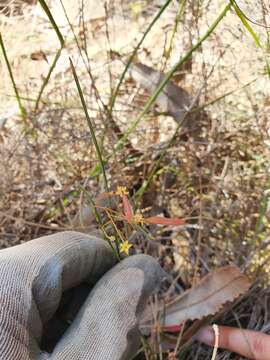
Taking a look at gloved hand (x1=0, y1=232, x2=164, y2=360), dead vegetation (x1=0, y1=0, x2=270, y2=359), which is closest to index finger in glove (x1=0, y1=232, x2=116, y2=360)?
gloved hand (x1=0, y1=232, x2=164, y2=360)

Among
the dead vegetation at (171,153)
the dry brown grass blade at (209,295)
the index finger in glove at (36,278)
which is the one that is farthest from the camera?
the dead vegetation at (171,153)

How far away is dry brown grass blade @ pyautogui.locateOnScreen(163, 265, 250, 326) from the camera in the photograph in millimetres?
1047

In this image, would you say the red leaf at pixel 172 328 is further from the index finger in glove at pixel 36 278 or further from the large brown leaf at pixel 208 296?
the index finger in glove at pixel 36 278

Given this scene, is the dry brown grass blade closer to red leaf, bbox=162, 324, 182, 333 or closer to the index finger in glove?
red leaf, bbox=162, 324, 182, 333

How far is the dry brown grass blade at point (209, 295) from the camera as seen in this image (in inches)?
41.2

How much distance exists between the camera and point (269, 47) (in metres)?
0.89

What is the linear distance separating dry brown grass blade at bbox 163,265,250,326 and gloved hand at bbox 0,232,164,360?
0.16 m

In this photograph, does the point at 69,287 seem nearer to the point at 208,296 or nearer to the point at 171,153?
the point at 208,296

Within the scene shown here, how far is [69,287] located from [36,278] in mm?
112

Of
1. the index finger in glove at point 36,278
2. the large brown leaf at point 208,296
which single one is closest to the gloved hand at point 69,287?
the index finger in glove at point 36,278

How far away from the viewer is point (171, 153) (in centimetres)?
131

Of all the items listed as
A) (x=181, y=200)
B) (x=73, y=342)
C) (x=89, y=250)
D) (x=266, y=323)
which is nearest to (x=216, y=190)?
(x=181, y=200)

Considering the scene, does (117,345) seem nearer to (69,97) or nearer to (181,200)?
(181,200)

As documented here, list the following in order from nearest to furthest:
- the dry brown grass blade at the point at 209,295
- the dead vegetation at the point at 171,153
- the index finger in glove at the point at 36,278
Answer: the index finger in glove at the point at 36,278 → the dry brown grass blade at the point at 209,295 → the dead vegetation at the point at 171,153
